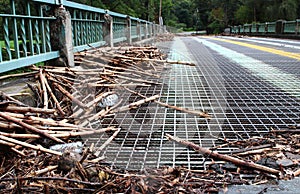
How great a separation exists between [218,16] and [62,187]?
2642 inches

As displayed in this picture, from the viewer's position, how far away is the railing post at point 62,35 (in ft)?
12.8

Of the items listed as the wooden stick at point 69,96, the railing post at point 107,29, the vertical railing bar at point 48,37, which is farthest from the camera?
the railing post at point 107,29

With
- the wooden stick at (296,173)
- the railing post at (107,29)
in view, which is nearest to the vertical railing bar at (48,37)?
the wooden stick at (296,173)

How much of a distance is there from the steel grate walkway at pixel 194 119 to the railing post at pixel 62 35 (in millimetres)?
1033

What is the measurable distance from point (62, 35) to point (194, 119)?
7.06ft

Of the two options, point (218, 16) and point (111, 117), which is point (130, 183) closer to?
point (111, 117)

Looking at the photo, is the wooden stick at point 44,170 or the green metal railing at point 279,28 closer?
the wooden stick at point 44,170

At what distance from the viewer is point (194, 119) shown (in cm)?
285

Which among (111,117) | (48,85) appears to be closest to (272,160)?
(111,117)

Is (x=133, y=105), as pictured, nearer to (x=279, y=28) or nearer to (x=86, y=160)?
(x=86, y=160)

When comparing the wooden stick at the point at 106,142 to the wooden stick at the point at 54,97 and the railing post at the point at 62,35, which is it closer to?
the wooden stick at the point at 54,97

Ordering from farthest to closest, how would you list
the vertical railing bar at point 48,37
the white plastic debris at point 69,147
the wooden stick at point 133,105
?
the vertical railing bar at point 48,37
the wooden stick at point 133,105
the white plastic debris at point 69,147

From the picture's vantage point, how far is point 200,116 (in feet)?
9.52

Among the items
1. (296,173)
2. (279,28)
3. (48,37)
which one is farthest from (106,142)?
(279,28)
